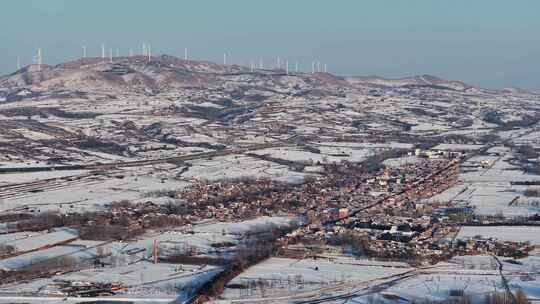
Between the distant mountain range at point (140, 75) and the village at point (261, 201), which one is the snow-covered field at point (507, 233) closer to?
the village at point (261, 201)

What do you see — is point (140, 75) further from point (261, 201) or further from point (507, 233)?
point (507, 233)

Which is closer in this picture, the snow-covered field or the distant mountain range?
the snow-covered field

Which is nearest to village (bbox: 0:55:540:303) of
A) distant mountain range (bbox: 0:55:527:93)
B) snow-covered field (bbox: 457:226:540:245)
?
snow-covered field (bbox: 457:226:540:245)

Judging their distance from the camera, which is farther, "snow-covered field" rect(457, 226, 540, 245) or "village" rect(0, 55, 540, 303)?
"snow-covered field" rect(457, 226, 540, 245)

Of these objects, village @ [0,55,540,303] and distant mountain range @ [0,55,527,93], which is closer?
village @ [0,55,540,303]

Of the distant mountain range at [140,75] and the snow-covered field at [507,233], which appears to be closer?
the snow-covered field at [507,233]

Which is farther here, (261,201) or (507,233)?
(261,201)

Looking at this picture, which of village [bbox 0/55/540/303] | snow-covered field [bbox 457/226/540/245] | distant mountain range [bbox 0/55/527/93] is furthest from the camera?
distant mountain range [bbox 0/55/527/93]

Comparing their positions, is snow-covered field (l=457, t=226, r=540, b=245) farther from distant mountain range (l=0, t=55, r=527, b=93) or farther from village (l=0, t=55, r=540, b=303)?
distant mountain range (l=0, t=55, r=527, b=93)

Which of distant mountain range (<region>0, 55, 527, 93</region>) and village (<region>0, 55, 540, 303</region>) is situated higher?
distant mountain range (<region>0, 55, 527, 93</region>)

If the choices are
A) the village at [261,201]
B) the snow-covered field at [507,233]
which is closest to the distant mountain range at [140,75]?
the village at [261,201]

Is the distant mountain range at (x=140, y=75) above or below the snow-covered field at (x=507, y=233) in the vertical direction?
above

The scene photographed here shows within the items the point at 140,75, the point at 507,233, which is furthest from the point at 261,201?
the point at 140,75

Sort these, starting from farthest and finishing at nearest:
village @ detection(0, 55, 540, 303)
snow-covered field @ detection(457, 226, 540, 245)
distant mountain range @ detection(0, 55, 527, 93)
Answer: distant mountain range @ detection(0, 55, 527, 93), snow-covered field @ detection(457, 226, 540, 245), village @ detection(0, 55, 540, 303)
